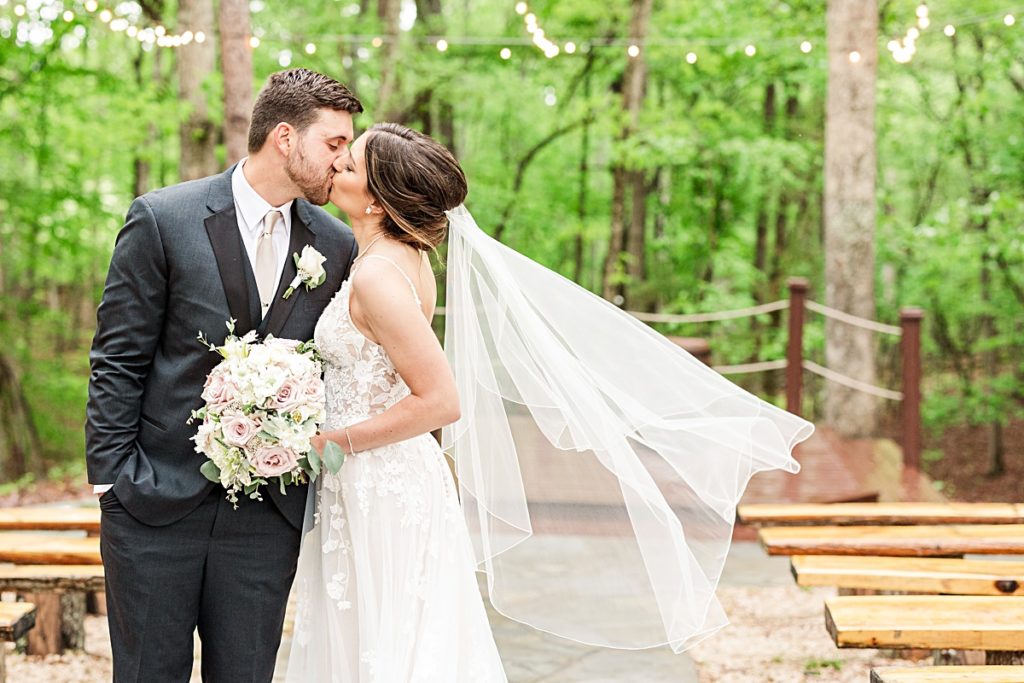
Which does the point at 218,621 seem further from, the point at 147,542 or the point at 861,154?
the point at 861,154

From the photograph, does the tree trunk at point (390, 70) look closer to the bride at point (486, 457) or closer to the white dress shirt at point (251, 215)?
the bride at point (486, 457)

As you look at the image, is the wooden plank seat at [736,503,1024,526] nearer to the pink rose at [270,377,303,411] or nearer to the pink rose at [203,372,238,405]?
the pink rose at [270,377,303,411]

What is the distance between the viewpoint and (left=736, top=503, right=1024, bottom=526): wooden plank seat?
4598 mm

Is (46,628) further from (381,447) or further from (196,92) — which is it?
(196,92)

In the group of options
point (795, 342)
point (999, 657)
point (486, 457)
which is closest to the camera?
point (486, 457)

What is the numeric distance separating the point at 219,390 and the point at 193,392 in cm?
14

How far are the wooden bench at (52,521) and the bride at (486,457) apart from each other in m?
2.06

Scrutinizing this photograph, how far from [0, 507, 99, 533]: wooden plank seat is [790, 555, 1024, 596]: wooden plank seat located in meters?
3.00

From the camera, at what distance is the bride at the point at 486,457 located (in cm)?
272

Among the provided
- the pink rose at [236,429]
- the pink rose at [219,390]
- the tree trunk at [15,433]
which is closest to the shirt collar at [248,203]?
the pink rose at [219,390]

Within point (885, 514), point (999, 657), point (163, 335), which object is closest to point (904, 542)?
point (885, 514)

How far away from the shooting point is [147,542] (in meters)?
2.59

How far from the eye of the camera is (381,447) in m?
2.79

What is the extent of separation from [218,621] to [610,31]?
11800 millimetres
